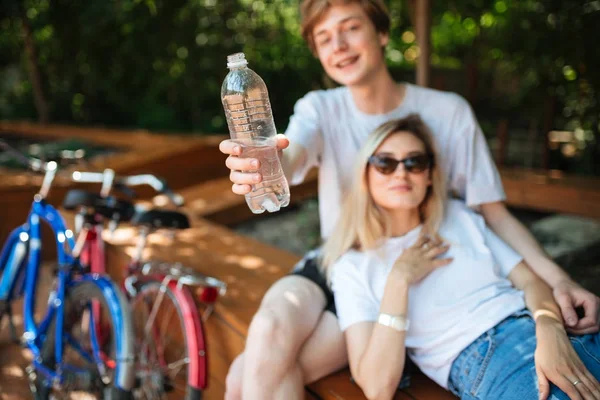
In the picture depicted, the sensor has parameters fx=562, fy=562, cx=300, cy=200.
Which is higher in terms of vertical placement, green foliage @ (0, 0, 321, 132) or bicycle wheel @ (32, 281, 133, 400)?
green foliage @ (0, 0, 321, 132)

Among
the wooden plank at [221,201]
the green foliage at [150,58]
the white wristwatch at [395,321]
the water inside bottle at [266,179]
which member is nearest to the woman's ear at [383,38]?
the water inside bottle at [266,179]

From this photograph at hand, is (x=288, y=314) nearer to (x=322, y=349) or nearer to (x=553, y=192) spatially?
(x=322, y=349)

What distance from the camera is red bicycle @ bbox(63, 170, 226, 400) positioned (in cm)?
242

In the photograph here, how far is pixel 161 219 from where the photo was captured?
2482 mm

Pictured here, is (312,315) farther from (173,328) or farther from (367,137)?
(173,328)

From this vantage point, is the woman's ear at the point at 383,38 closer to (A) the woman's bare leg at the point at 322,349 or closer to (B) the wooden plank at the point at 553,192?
(A) the woman's bare leg at the point at 322,349

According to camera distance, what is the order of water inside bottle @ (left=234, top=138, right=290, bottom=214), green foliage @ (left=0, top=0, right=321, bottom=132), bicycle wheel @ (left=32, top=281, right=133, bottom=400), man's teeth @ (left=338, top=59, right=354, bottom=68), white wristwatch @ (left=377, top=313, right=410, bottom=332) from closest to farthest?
water inside bottle @ (left=234, top=138, right=290, bottom=214), white wristwatch @ (left=377, top=313, right=410, bottom=332), man's teeth @ (left=338, top=59, right=354, bottom=68), bicycle wheel @ (left=32, top=281, right=133, bottom=400), green foliage @ (left=0, top=0, right=321, bottom=132)

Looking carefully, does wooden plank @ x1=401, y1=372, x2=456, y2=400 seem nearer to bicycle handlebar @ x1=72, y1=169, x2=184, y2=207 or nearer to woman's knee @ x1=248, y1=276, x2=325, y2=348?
woman's knee @ x1=248, y1=276, x2=325, y2=348

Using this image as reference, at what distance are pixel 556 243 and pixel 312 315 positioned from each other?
3.56 m

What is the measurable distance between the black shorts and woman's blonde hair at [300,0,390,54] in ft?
3.01

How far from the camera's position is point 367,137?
227 centimetres

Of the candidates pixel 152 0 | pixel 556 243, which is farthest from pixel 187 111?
pixel 556 243

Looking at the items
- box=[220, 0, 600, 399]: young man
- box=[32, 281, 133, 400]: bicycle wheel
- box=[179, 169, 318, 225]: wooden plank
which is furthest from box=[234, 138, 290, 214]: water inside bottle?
box=[179, 169, 318, 225]: wooden plank

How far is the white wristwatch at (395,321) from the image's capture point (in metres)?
1.74
